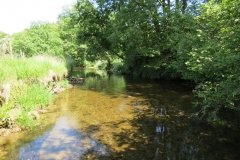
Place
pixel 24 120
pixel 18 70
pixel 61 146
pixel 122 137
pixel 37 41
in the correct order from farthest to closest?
pixel 37 41
pixel 18 70
pixel 24 120
pixel 122 137
pixel 61 146

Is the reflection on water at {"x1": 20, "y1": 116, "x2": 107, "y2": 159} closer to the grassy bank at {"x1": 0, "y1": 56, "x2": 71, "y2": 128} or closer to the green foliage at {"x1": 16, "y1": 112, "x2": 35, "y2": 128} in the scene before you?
the green foliage at {"x1": 16, "y1": 112, "x2": 35, "y2": 128}

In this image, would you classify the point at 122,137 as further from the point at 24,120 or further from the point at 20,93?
the point at 20,93

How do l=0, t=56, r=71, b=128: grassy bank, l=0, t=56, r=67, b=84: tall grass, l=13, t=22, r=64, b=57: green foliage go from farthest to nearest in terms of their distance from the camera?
l=13, t=22, r=64, b=57: green foliage, l=0, t=56, r=67, b=84: tall grass, l=0, t=56, r=71, b=128: grassy bank

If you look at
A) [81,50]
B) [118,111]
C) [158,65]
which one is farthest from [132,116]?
[81,50]

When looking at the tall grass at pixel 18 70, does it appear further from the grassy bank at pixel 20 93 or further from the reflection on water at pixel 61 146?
the reflection on water at pixel 61 146

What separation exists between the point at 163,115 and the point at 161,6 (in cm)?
1610

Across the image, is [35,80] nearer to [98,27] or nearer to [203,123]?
[203,123]

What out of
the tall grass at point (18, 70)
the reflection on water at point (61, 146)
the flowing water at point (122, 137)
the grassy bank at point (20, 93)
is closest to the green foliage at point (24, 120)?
the grassy bank at point (20, 93)

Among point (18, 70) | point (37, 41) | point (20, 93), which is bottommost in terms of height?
point (20, 93)

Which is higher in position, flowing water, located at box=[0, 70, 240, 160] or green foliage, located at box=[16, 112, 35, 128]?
green foliage, located at box=[16, 112, 35, 128]

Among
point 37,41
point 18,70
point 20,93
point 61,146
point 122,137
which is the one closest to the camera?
point 61,146

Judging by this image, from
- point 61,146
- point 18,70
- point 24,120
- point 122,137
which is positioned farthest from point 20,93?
point 122,137

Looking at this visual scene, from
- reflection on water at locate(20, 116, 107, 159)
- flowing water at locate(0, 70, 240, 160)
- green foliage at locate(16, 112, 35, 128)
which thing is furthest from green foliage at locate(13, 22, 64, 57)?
reflection on water at locate(20, 116, 107, 159)

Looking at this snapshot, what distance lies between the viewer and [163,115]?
882cm
